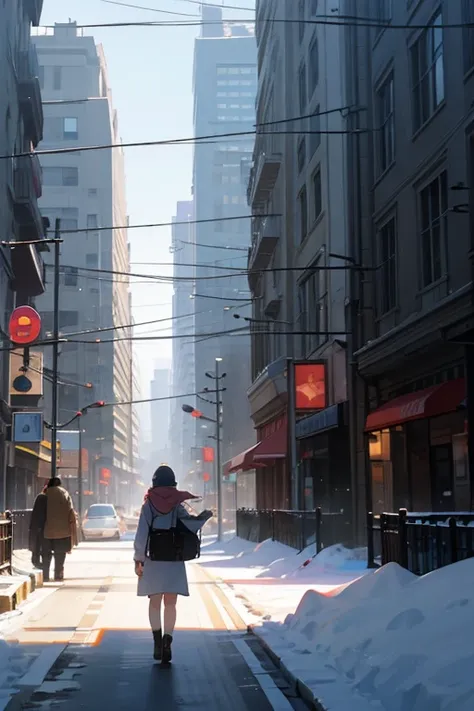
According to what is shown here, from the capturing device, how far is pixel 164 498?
11344 mm

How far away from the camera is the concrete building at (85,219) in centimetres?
13325

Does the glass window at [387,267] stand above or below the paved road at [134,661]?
above

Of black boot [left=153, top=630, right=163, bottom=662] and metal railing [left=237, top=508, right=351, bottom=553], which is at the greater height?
metal railing [left=237, top=508, right=351, bottom=553]

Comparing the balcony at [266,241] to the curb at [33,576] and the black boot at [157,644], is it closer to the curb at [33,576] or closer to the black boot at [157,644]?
the curb at [33,576]

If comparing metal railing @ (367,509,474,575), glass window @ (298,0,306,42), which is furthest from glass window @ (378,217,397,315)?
glass window @ (298,0,306,42)

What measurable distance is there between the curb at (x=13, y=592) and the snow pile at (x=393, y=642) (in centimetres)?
448

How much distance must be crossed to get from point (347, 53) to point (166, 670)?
73.4 feet

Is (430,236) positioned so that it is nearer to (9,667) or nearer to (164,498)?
(164,498)

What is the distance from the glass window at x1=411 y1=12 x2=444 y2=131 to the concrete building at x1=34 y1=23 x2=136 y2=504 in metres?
103

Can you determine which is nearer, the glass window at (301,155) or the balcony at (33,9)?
the glass window at (301,155)

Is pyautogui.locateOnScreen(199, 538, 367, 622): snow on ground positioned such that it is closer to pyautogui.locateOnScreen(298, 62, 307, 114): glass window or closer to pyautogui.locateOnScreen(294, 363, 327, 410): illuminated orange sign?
pyautogui.locateOnScreen(294, 363, 327, 410): illuminated orange sign

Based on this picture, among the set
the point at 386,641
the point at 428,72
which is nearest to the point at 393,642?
the point at 386,641

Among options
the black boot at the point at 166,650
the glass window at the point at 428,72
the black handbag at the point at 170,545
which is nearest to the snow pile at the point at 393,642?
the black boot at the point at 166,650

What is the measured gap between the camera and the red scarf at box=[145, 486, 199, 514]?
11.3 m
